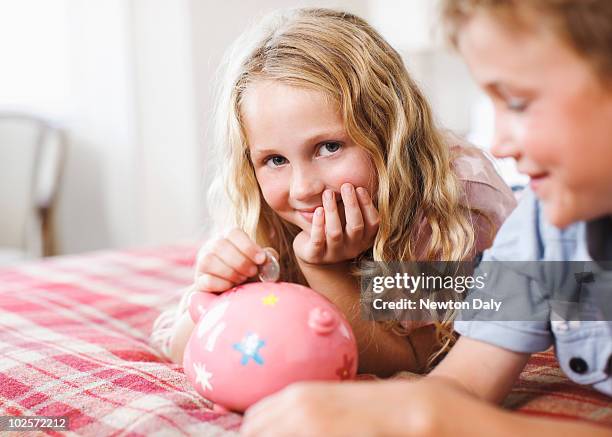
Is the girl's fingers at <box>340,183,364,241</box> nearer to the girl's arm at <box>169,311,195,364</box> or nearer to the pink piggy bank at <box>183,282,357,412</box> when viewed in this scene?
the pink piggy bank at <box>183,282,357,412</box>

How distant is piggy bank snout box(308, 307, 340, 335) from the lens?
0.80 m

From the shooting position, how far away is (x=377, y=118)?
107 centimetres

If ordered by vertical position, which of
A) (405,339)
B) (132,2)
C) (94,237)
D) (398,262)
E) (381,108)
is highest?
(132,2)

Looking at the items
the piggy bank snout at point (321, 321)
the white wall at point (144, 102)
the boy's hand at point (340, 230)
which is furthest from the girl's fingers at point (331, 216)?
the white wall at point (144, 102)

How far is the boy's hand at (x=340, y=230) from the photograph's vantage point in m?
1.02

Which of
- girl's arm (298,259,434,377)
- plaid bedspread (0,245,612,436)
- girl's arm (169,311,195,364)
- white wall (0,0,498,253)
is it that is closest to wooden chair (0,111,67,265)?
white wall (0,0,498,253)

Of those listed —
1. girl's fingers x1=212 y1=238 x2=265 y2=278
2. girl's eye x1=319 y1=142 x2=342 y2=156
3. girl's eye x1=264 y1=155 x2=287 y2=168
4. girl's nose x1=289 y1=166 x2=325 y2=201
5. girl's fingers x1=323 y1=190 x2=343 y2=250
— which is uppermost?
girl's eye x1=319 y1=142 x2=342 y2=156

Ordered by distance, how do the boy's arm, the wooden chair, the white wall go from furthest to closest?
the white wall
the wooden chair
the boy's arm

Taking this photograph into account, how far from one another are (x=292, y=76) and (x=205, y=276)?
288 millimetres

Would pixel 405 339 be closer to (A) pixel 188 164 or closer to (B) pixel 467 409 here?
(B) pixel 467 409

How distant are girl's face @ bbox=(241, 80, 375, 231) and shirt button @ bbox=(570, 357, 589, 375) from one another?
0.36 metres

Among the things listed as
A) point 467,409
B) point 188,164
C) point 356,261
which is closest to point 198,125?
point 188,164

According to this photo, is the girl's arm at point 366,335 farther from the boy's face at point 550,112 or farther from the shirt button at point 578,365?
the boy's face at point 550,112

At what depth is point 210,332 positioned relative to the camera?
838mm
